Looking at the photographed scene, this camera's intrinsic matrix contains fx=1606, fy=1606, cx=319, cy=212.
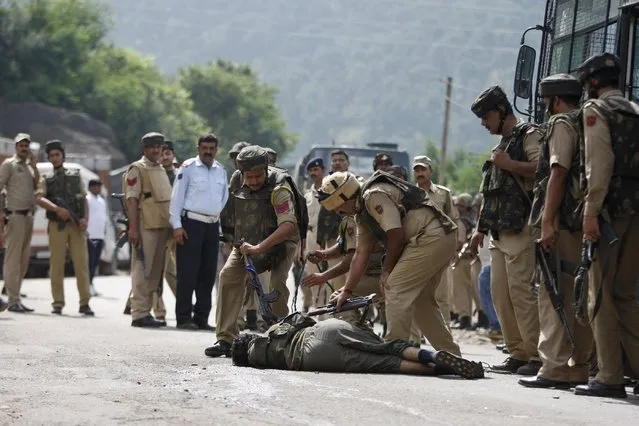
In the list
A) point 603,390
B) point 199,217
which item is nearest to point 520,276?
point 603,390

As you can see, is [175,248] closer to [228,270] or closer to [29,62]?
[228,270]

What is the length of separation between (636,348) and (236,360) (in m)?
2.87

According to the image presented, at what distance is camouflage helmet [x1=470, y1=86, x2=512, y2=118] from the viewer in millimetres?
11094

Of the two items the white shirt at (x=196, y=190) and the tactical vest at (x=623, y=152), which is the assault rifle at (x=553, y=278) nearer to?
the tactical vest at (x=623, y=152)

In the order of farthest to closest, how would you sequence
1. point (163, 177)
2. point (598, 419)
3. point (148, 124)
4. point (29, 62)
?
point (148, 124), point (29, 62), point (163, 177), point (598, 419)

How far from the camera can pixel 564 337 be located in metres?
10.0

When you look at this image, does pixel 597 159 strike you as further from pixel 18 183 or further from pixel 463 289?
pixel 463 289

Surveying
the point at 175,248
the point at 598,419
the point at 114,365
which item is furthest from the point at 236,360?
the point at 175,248

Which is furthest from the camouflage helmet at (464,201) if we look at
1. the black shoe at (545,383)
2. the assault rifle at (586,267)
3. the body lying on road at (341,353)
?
the assault rifle at (586,267)

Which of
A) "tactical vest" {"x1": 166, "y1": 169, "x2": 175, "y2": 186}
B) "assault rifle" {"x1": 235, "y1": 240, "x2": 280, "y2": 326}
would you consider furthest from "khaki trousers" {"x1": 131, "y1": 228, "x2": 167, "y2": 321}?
"assault rifle" {"x1": 235, "y1": 240, "x2": 280, "y2": 326}

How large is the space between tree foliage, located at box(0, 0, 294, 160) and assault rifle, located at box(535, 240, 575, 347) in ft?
232

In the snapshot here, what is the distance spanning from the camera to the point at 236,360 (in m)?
11.0

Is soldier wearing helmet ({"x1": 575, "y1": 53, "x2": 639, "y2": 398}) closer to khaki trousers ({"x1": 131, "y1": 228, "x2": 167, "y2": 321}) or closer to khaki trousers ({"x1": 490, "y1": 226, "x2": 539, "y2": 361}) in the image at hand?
khaki trousers ({"x1": 490, "y1": 226, "x2": 539, "y2": 361})

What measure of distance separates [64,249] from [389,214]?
8471 millimetres
